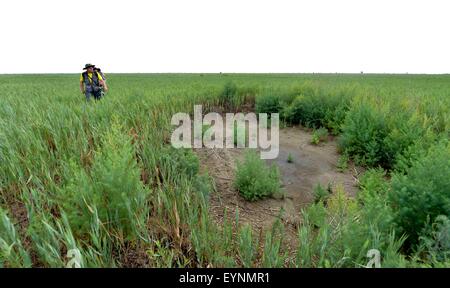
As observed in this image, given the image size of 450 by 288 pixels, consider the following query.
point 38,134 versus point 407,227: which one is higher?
point 38,134

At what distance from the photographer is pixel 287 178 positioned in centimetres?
443

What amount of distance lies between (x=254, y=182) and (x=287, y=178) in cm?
93

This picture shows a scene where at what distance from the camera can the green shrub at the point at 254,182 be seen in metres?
3.62

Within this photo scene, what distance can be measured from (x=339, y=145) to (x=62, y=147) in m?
4.81

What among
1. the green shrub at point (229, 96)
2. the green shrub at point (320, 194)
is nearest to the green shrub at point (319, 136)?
the green shrub at point (320, 194)

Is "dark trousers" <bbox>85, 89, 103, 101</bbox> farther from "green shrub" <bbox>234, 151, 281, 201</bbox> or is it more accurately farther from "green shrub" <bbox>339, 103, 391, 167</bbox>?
"green shrub" <bbox>339, 103, 391, 167</bbox>

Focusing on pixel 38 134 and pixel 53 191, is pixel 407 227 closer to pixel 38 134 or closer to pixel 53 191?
pixel 53 191

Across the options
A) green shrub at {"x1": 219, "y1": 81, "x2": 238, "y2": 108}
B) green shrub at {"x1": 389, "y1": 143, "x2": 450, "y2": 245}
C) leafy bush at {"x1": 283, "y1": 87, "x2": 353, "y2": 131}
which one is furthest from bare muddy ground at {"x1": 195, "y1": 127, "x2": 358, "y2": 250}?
green shrub at {"x1": 219, "y1": 81, "x2": 238, "y2": 108}

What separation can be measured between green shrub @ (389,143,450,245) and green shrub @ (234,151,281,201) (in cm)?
153

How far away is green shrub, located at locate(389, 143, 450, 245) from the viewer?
92.1 inches

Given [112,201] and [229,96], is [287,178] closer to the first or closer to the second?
[112,201]

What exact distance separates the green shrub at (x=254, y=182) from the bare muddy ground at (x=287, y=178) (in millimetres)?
96

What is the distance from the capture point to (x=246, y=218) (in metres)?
3.25
